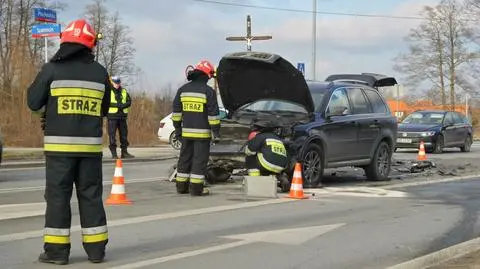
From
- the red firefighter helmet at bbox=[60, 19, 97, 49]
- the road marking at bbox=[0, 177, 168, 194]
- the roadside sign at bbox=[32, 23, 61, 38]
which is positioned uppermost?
the roadside sign at bbox=[32, 23, 61, 38]

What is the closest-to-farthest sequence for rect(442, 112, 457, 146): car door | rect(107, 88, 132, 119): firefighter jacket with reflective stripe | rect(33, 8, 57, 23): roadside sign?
rect(107, 88, 132, 119): firefighter jacket with reflective stripe, rect(33, 8, 57, 23): roadside sign, rect(442, 112, 457, 146): car door

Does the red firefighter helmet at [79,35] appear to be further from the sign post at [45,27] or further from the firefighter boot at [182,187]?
the sign post at [45,27]

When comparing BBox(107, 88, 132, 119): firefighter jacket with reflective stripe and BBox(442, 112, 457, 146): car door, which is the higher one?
BBox(107, 88, 132, 119): firefighter jacket with reflective stripe

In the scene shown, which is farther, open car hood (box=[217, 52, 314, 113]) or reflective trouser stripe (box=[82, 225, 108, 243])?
open car hood (box=[217, 52, 314, 113])

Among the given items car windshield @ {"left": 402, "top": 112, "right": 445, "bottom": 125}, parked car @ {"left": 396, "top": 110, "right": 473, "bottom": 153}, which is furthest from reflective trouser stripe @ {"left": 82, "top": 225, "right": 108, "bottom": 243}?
car windshield @ {"left": 402, "top": 112, "right": 445, "bottom": 125}

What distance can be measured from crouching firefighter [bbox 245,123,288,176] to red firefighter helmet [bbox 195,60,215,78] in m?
1.13

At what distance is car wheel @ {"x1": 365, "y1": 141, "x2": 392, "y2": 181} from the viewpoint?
42.2 ft

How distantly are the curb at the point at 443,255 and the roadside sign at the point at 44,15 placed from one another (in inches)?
642

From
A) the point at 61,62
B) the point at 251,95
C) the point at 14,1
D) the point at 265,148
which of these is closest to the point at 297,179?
the point at 265,148

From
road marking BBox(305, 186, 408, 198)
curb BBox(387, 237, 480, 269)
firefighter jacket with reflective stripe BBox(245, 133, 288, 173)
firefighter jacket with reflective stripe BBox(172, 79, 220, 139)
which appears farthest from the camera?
road marking BBox(305, 186, 408, 198)

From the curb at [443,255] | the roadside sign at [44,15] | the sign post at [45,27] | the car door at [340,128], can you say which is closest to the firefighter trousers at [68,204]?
the curb at [443,255]

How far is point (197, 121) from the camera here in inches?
386

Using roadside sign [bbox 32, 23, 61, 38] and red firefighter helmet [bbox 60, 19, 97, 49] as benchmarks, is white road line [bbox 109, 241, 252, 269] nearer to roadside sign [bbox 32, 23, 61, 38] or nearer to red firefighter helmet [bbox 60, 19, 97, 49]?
red firefighter helmet [bbox 60, 19, 97, 49]

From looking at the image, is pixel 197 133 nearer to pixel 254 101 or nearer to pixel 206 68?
pixel 206 68
